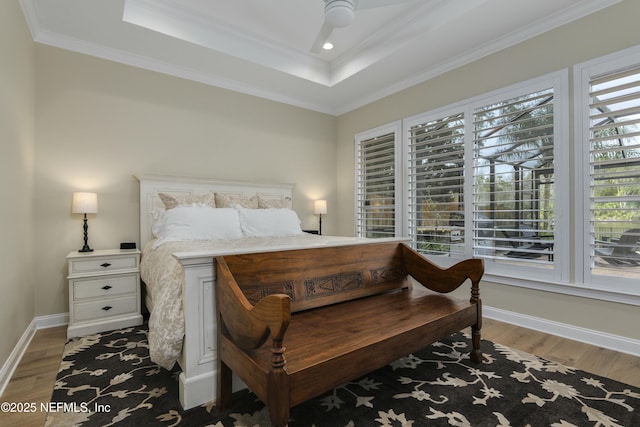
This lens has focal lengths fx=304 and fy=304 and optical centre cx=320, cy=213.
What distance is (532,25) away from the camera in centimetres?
282

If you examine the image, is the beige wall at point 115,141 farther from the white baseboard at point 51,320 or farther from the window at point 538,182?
the window at point 538,182

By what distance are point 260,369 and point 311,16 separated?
328 cm

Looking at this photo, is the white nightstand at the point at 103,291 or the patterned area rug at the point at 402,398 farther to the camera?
the white nightstand at the point at 103,291

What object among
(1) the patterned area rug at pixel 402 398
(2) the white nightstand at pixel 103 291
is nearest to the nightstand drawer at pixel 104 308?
(2) the white nightstand at pixel 103 291

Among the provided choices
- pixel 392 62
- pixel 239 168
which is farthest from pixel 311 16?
pixel 239 168

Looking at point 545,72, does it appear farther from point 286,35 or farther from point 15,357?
point 15,357

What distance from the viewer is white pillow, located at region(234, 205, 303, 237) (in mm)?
3336

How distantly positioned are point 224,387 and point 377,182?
136 inches

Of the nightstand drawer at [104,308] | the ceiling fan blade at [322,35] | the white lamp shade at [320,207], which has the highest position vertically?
the ceiling fan blade at [322,35]

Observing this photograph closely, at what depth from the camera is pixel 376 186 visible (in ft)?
14.7

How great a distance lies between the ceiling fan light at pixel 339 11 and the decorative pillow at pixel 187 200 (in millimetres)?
2274

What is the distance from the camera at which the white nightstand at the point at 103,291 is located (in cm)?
267

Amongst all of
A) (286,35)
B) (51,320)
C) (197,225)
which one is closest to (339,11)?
(286,35)

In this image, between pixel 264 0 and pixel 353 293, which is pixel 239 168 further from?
pixel 353 293
